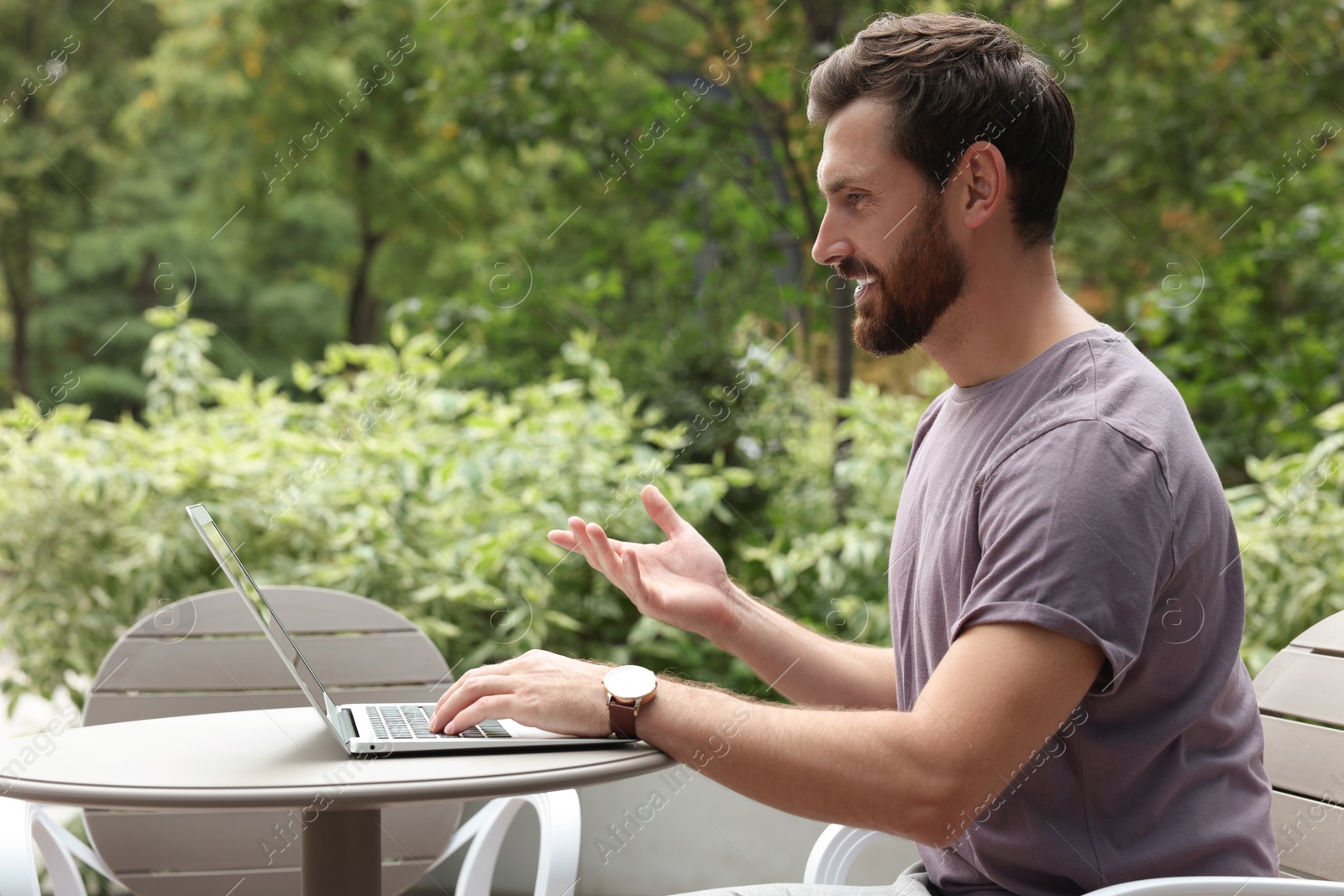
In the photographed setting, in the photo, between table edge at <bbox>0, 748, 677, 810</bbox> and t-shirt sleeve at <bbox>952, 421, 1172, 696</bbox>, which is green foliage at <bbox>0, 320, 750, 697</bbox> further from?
t-shirt sleeve at <bbox>952, 421, 1172, 696</bbox>

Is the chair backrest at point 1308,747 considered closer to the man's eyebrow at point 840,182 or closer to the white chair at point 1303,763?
the white chair at point 1303,763

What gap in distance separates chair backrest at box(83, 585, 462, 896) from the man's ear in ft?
4.64

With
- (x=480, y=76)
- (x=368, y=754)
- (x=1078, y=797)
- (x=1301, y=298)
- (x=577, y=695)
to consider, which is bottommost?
(x=1301, y=298)

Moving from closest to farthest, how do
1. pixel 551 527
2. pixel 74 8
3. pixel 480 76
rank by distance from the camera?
pixel 551 527, pixel 480 76, pixel 74 8

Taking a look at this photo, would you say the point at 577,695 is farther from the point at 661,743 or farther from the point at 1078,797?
the point at 1078,797

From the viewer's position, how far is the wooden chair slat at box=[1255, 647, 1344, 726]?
→ 1.86 metres

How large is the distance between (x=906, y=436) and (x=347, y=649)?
1996mm

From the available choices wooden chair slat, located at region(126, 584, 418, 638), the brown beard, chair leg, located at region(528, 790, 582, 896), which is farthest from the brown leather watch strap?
wooden chair slat, located at region(126, 584, 418, 638)

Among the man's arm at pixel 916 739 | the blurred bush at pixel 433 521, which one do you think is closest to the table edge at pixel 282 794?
the man's arm at pixel 916 739

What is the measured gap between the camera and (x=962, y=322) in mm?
1676

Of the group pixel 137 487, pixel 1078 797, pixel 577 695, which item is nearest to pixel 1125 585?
pixel 1078 797

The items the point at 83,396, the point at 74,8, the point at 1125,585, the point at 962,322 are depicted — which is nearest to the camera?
the point at 1125,585

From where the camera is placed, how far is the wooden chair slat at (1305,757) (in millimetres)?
1819

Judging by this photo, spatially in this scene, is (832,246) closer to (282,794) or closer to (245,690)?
(282,794)
